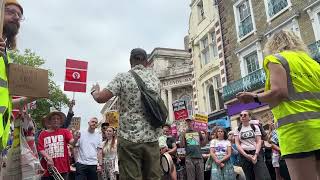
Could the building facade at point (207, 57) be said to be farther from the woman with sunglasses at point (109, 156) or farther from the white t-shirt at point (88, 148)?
the white t-shirt at point (88, 148)

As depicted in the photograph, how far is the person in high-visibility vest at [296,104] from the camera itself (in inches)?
109

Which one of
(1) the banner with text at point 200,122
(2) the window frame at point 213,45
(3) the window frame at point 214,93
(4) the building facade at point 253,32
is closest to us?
(1) the banner with text at point 200,122

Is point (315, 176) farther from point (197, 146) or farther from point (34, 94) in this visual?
point (197, 146)

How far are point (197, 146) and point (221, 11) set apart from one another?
52.0ft

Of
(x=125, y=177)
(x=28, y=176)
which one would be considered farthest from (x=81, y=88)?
(x=28, y=176)

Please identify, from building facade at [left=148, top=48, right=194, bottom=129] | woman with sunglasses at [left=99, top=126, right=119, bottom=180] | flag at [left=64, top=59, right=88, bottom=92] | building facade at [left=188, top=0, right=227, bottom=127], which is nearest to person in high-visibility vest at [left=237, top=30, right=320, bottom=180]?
flag at [left=64, top=59, right=88, bottom=92]

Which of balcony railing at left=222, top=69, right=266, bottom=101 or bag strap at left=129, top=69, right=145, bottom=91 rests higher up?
balcony railing at left=222, top=69, right=266, bottom=101

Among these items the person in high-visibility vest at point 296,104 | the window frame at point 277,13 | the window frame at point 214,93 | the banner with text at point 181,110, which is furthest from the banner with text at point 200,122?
the person in high-visibility vest at point 296,104

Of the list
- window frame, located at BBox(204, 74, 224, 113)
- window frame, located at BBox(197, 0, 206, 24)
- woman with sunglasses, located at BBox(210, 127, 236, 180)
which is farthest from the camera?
window frame, located at BBox(197, 0, 206, 24)

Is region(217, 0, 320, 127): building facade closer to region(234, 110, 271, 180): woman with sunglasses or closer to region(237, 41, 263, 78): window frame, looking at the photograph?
region(237, 41, 263, 78): window frame

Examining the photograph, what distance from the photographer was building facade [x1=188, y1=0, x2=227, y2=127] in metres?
24.7

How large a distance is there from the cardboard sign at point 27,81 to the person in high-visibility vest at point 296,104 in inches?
63.8

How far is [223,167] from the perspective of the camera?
8.84 meters

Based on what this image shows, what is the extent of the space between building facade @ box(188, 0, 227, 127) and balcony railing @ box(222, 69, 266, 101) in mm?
1424
